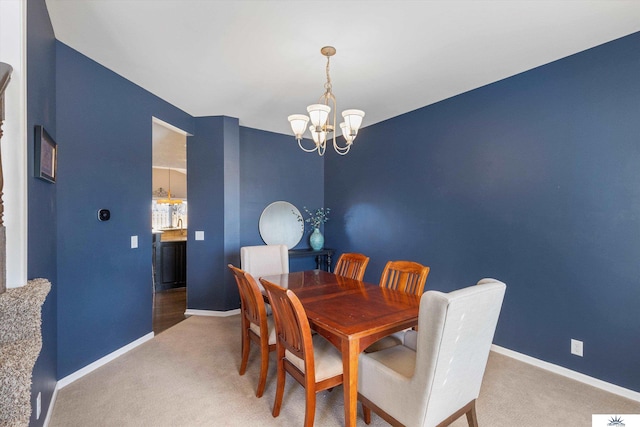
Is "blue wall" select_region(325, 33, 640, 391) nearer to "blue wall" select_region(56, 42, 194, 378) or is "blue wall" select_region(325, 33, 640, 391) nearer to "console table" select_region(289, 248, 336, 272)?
"console table" select_region(289, 248, 336, 272)

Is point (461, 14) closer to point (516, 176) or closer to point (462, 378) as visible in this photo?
point (516, 176)

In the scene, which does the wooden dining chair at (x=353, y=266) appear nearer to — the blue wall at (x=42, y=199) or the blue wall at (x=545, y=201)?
the blue wall at (x=545, y=201)

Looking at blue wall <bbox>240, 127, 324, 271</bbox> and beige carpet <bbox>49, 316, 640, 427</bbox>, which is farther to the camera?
blue wall <bbox>240, 127, 324, 271</bbox>

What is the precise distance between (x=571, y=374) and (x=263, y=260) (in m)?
2.86

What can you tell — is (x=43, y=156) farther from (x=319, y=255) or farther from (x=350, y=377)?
(x=319, y=255)

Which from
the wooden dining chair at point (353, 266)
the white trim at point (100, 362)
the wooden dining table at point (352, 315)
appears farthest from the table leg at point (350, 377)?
the white trim at point (100, 362)

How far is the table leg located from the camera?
1.53 m

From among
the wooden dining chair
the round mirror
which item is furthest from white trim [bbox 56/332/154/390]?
the wooden dining chair

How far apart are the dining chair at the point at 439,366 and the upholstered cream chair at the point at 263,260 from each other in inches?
63.3

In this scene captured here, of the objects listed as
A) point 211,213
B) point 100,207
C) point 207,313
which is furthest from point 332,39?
point 207,313

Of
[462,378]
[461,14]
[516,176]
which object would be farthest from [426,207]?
[462,378]

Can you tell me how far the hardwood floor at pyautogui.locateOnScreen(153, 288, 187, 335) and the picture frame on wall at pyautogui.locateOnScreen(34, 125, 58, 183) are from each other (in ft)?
7.23

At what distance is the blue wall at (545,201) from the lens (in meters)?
2.25

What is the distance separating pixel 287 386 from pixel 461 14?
2.96 metres
